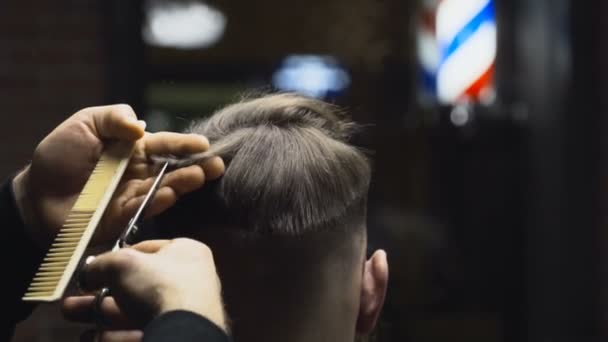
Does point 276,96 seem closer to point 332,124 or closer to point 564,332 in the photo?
point 332,124

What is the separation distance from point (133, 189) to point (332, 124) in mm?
305

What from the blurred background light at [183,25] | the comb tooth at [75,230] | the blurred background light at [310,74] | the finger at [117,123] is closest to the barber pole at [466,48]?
the blurred background light at [310,74]

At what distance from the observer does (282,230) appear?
128 cm

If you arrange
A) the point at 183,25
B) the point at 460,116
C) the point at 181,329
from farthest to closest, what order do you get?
the point at 460,116
the point at 183,25
the point at 181,329

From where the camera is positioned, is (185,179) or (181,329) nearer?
(181,329)

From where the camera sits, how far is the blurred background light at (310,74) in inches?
145

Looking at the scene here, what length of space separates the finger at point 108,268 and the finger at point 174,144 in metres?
0.33

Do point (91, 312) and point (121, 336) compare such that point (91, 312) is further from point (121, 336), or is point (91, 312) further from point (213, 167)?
point (213, 167)

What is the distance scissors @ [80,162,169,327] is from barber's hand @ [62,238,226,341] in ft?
0.11

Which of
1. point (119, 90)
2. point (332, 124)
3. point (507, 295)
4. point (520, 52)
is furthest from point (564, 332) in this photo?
point (332, 124)

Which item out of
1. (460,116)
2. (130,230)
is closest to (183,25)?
(460,116)

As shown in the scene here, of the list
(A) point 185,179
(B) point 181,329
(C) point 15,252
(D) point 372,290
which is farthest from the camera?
(C) point 15,252

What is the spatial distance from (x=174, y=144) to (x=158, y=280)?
1.26ft

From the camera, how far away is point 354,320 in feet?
4.41
